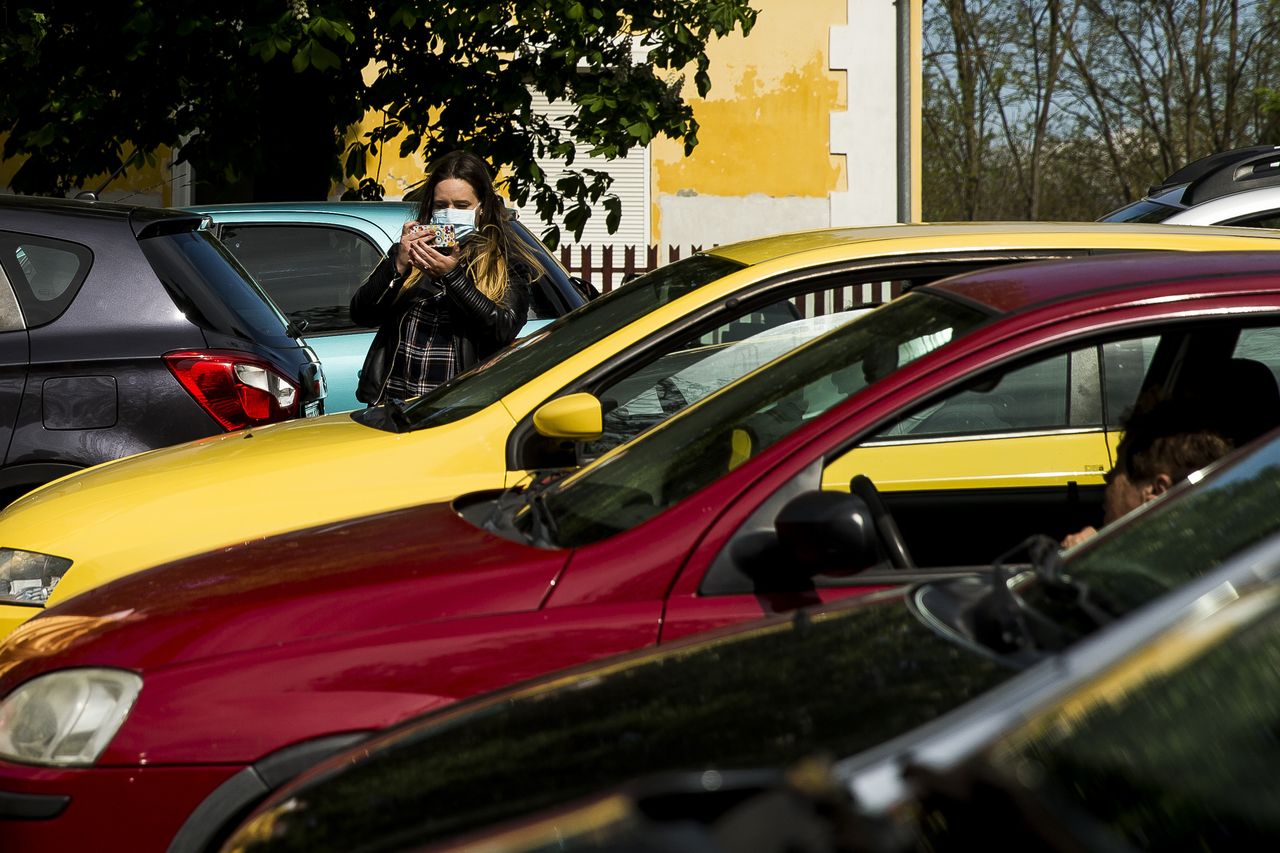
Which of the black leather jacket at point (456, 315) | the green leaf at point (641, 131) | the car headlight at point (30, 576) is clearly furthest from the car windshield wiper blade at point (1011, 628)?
the green leaf at point (641, 131)

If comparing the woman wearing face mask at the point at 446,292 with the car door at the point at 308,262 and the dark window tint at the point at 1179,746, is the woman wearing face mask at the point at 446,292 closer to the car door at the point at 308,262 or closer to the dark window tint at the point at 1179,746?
the car door at the point at 308,262

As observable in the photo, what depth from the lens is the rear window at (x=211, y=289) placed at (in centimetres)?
547

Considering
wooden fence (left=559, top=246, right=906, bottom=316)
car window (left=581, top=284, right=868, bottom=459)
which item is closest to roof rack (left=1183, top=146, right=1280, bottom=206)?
wooden fence (left=559, top=246, right=906, bottom=316)

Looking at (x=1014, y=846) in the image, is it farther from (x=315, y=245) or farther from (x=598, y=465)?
(x=315, y=245)

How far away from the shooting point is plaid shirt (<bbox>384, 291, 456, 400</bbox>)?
5.55 m

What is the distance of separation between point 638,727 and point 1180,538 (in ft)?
2.85

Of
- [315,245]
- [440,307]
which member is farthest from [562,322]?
[315,245]

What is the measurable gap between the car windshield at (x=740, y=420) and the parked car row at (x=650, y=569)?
11 millimetres

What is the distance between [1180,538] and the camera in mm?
2332

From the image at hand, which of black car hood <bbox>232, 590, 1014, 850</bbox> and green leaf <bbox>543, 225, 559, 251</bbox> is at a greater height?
green leaf <bbox>543, 225, 559, 251</bbox>

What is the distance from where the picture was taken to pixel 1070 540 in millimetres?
3430

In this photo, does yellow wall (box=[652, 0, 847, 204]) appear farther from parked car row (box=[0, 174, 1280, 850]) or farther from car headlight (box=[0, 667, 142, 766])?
car headlight (box=[0, 667, 142, 766])

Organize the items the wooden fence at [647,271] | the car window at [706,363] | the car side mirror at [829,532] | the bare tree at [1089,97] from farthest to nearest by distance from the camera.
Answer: the bare tree at [1089,97], the wooden fence at [647,271], the car window at [706,363], the car side mirror at [829,532]

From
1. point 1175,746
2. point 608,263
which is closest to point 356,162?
point 608,263
